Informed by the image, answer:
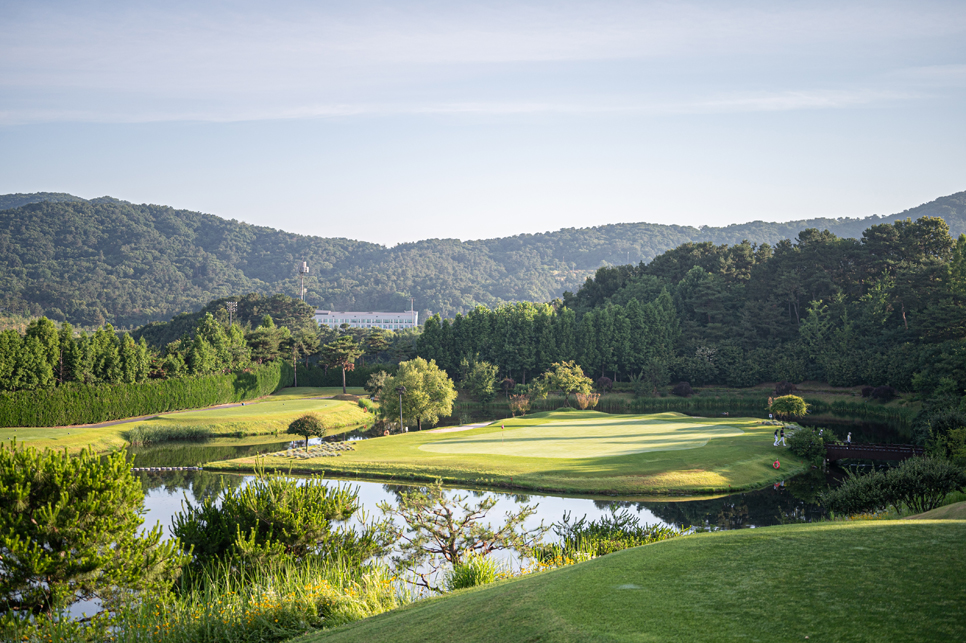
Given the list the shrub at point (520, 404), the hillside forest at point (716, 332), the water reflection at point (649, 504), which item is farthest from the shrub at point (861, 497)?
the shrub at point (520, 404)

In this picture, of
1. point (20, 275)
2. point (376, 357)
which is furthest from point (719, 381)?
point (20, 275)

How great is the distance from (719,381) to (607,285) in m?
28.6

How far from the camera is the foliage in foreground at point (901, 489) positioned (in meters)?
20.2

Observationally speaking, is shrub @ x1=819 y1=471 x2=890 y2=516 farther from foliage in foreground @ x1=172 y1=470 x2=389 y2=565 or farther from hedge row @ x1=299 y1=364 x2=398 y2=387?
hedge row @ x1=299 y1=364 x2=398 y2=387

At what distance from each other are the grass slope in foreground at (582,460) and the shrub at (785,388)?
2122 centimetres

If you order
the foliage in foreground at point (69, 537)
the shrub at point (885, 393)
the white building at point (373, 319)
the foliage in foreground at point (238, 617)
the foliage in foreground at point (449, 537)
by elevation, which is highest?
the white building at point (373, 319)

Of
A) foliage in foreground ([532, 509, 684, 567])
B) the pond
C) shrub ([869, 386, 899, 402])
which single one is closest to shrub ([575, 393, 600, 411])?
shrub ([869, 386, 899, 402])

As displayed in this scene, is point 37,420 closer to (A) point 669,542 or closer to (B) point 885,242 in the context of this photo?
(A) point 669,542

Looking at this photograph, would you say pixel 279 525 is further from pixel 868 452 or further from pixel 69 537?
pixel 868 452

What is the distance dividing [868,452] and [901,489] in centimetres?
1602

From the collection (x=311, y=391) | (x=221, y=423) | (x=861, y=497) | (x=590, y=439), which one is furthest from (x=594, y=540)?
(x=311, y=391)

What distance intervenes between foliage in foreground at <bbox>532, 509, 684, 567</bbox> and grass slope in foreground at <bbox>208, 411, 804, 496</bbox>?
1124 cm

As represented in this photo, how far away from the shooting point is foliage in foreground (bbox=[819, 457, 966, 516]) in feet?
66.3

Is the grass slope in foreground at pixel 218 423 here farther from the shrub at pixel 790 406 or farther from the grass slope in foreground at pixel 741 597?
the grass slope in foreground at pixel 741 597
